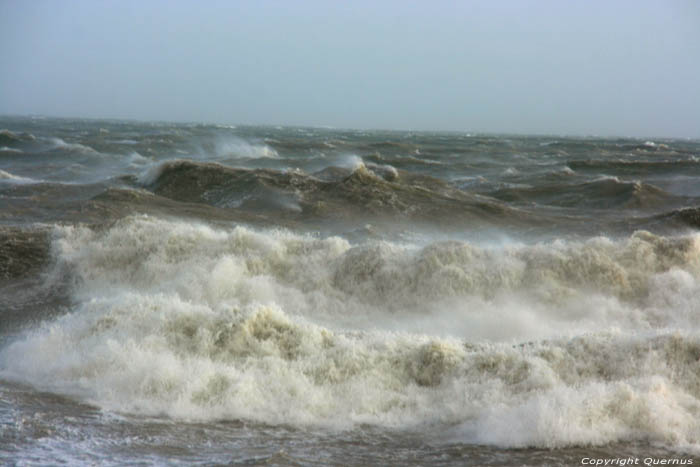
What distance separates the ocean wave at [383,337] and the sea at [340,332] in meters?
0.02

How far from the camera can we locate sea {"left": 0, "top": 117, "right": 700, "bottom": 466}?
485 cm

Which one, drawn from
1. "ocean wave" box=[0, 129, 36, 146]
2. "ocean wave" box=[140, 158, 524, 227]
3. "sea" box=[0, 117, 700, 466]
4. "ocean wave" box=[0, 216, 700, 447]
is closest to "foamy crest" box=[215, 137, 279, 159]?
"ocean wave" box=[0, 129, 36, 146]

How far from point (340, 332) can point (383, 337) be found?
→ 31.1 inches

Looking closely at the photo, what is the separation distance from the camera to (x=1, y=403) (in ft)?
17.2

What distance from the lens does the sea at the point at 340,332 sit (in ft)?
15.9

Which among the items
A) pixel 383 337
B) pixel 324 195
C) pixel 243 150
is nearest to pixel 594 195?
pixel 324 195

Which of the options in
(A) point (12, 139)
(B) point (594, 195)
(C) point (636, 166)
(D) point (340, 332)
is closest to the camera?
(D) point (340, 332)

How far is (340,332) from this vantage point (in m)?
7.54

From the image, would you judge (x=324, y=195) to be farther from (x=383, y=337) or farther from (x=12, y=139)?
(x=12, y=139)

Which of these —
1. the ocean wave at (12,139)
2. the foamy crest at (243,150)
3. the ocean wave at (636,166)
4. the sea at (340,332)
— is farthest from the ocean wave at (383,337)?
the ocean wave at (12,139)

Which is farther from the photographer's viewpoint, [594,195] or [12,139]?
[12,139]

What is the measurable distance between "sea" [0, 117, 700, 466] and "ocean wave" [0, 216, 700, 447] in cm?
2

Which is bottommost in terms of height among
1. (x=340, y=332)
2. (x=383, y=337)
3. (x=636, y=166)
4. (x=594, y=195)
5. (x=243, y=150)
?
(x=340, y=332)

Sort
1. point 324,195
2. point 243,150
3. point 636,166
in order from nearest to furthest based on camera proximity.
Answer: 1. point 324,195
2. point 636,166
3. point 243,150
